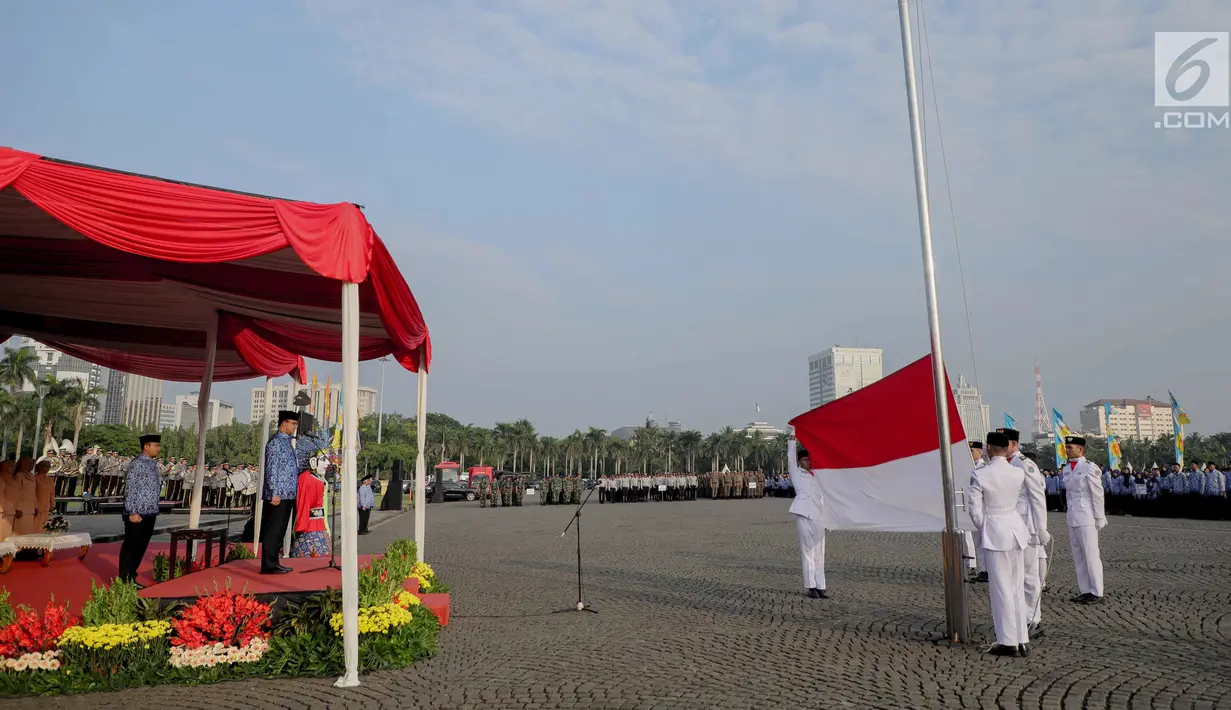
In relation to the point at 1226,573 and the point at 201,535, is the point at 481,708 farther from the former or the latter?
the point at 1226,573

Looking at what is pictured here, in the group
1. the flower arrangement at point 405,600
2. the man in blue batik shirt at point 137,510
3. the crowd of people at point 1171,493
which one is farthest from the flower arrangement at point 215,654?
the crowd of people at point 1171,493

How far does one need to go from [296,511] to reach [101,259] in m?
4.15

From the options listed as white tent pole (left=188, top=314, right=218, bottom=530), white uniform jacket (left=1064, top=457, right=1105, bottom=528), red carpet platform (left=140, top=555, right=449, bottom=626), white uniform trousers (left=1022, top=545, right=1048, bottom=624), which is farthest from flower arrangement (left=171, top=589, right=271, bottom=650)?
white uniform jacket (left=1064, top=457, right=1105, bottom=528)

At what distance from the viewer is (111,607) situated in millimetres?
5703

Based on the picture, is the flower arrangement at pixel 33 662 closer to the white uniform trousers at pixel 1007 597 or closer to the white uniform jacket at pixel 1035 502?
the white uniform trousers at pixel 1007 597

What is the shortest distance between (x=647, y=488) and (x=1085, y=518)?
32.5 m

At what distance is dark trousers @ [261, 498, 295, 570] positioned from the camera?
24.9 feet

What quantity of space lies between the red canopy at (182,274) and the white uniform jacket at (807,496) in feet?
15.8

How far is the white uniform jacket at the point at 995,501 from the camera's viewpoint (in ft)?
21.3

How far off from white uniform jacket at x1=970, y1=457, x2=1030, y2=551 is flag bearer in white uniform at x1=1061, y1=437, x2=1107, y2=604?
2640 mm

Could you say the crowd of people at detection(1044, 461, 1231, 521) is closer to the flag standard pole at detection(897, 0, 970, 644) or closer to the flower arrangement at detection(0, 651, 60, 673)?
the flag standard pole at detection(897, 0, 970, 644)

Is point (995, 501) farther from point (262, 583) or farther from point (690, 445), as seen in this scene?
point (690, 445)

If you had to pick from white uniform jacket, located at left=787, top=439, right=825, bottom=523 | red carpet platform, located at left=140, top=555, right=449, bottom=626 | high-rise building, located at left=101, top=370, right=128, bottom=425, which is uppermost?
high-rise building, located at left=101, top=370, right=128, bottom=425

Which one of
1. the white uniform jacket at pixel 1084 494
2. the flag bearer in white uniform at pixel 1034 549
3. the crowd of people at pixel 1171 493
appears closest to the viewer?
the flag bearer in white uniform at pixel 1034 549
